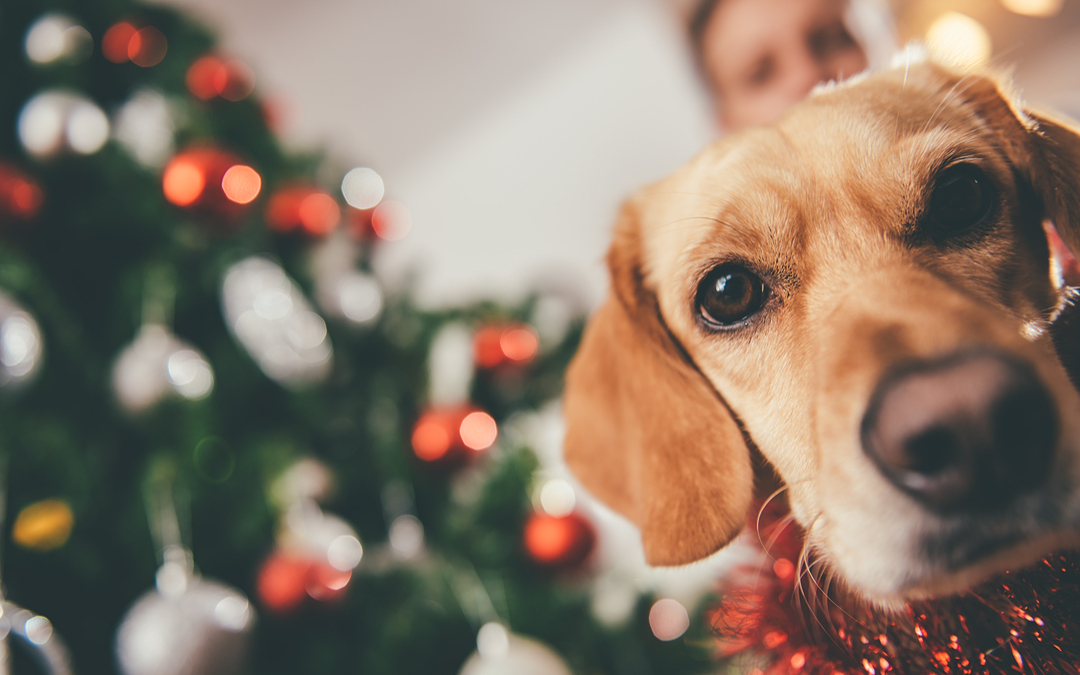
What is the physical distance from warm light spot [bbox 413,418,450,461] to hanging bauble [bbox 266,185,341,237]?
28.2 inches

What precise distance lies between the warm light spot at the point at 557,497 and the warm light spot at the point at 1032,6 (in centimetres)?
400

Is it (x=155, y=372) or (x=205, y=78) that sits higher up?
(x=205, y=78)

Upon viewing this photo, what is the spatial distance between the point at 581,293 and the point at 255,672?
2.58 m

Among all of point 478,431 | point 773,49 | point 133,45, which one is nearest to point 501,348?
point 478,431

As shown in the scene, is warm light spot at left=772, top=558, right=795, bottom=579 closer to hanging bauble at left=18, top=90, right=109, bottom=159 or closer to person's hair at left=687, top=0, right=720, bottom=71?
person's hair at left=687, top=0, right=720, bottom=71

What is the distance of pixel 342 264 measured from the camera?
1932 mm

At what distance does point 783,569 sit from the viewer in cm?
70

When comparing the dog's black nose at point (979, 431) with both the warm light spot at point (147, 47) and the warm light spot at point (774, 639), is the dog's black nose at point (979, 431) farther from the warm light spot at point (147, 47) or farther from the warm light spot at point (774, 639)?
the warm light spot at point (147, 47)

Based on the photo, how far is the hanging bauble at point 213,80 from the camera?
167 centimetres

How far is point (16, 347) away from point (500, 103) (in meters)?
3.27

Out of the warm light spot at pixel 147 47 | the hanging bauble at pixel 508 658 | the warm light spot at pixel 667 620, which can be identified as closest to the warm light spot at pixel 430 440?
the hanging bauble at pixel 508 658

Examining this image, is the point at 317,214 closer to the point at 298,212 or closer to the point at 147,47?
the point at 298,212

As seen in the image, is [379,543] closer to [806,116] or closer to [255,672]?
[255,672]

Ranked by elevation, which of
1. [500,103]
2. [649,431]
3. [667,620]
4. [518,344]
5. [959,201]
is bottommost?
[667,620]
